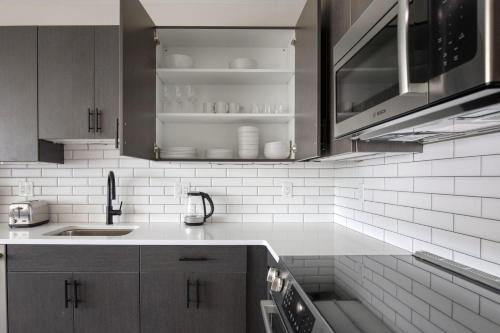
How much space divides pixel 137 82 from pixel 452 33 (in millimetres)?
1422

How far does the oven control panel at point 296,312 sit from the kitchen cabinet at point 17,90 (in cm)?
182

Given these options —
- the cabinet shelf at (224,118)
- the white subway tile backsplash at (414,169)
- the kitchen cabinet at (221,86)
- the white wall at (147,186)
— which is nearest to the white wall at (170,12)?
the kitchen cabinet at (221,86)

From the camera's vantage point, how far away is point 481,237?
0.93 metres

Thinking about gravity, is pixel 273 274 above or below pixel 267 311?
above

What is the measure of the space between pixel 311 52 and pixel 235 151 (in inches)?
35.8

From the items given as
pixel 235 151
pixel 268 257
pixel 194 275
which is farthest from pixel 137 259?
pixel 235 151

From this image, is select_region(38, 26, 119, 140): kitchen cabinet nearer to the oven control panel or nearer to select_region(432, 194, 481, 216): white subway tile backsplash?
the oven control panel

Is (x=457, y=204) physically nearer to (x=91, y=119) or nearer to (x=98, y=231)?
(x=91, y=119)

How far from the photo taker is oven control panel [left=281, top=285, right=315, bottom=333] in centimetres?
72

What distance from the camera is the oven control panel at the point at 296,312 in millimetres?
719

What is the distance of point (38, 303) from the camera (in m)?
1.55

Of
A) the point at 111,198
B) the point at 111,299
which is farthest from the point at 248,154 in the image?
the point at 111,299

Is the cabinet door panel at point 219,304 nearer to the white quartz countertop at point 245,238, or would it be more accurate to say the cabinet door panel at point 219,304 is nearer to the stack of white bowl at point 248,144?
the white quartz countertop at point 245,238

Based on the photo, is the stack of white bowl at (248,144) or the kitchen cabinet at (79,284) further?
the stack of white bowl at (248,144)
